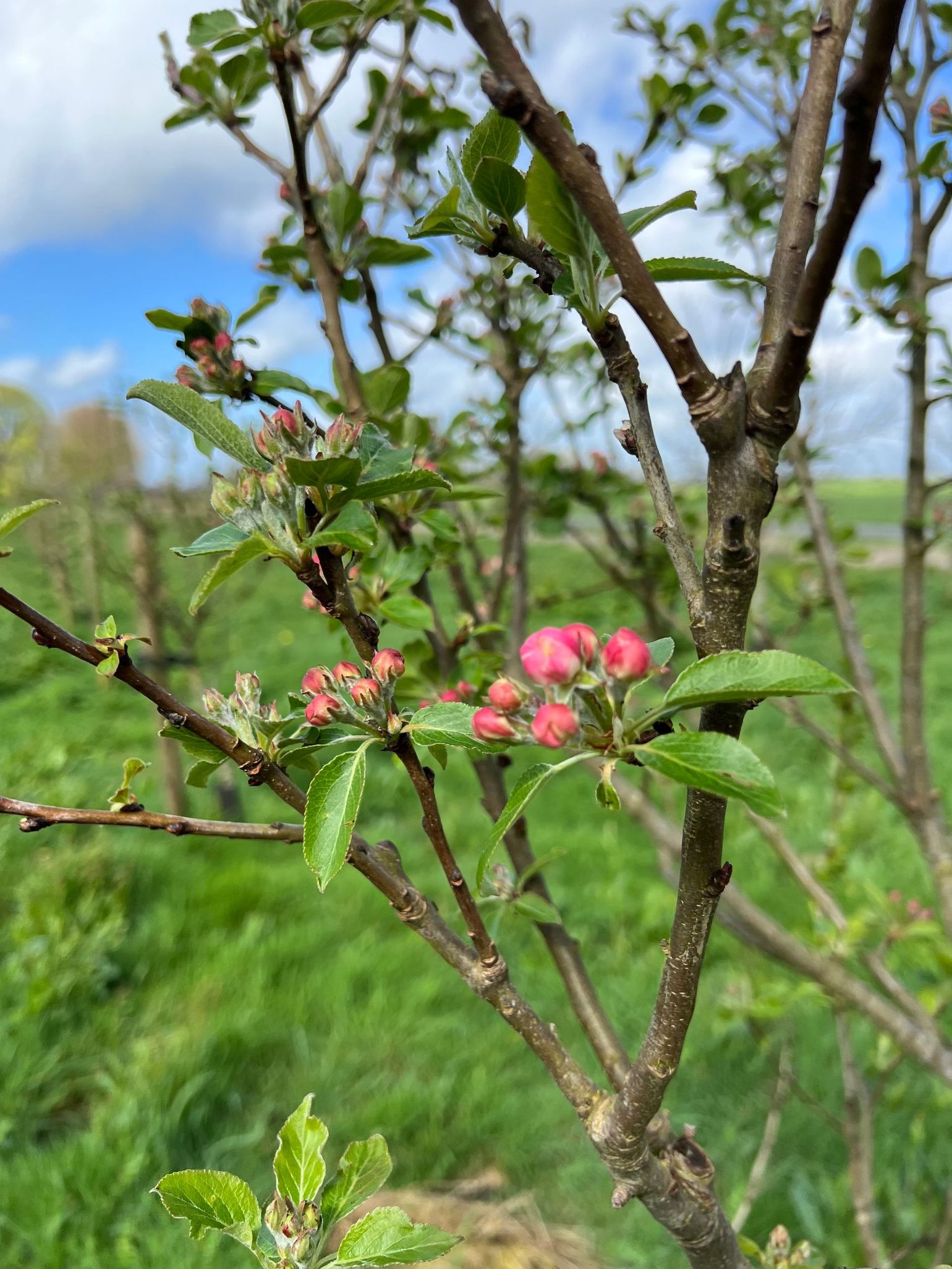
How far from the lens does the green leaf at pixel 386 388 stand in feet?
4.11

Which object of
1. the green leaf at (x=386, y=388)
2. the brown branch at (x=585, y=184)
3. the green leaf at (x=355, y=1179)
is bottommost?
the green leaf at (x=355, y=1179)

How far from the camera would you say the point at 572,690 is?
0.60m

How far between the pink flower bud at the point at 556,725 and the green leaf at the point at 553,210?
1.01ft

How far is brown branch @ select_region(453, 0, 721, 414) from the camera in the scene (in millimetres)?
465

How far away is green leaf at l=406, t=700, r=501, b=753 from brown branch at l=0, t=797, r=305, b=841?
133mm

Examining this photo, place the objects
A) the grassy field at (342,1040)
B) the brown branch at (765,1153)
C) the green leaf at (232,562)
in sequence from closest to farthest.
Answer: the green leaf at (232,562) → the brown branch at (765,1153) → the grassy field at (342,1040)

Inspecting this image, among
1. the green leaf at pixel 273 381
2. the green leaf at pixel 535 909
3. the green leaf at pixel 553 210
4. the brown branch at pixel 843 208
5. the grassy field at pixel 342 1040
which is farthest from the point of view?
the grassy field at pixel 342 1040

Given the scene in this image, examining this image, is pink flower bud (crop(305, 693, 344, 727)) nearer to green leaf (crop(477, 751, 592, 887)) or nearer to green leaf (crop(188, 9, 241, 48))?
green leaf (crop(477, 751, 592, 887))

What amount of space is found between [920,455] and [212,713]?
5.85 ft

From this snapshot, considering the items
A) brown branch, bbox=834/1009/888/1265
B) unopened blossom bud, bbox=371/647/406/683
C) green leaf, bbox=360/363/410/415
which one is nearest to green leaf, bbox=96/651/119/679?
unopened blossom bud, bbox=371/647/406/683

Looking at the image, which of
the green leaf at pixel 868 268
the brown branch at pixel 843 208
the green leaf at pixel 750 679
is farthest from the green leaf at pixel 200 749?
the green leaf at pixel 868 268

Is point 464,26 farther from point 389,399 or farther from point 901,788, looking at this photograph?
point 901,788

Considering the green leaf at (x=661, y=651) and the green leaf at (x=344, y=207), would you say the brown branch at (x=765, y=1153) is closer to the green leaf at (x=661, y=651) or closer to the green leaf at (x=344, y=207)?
the green leaf at (x=661, y=651)

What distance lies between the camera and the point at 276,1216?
79 cm
